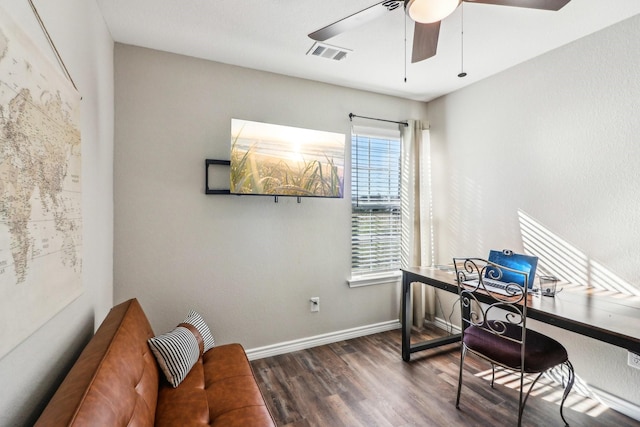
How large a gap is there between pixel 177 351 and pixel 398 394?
159 centimetres

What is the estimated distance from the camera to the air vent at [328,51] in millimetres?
2338

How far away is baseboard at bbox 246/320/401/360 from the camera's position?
9.07 feet

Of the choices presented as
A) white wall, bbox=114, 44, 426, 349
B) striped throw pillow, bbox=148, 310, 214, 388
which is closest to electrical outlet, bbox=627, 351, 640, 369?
white wall, bbox=114, 44, 426, 349

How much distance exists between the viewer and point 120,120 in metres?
2.30

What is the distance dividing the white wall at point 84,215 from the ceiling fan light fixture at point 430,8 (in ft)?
4.82

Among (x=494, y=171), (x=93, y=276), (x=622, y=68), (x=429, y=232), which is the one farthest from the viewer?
(x=429, y=232)

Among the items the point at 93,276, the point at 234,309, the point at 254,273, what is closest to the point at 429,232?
the point at 254,273

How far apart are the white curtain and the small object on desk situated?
1.27 m

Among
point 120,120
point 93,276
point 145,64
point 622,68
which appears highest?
point 145,64

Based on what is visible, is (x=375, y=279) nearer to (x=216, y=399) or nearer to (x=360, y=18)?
(x=216, y=399)

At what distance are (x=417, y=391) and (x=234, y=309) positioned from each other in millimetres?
1619

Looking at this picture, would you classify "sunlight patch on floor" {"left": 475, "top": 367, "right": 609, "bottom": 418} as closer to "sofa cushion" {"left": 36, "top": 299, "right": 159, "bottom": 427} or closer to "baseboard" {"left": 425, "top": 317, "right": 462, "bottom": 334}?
"baseboard" {"left": 425, "top": 317, "right": 462, "bottom": 334}

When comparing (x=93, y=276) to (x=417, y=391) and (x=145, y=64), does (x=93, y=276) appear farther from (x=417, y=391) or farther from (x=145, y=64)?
(x=417, y=391)

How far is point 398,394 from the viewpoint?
2221mm
